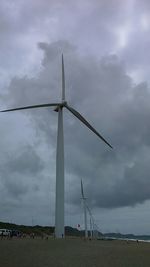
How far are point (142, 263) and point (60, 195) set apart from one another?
25121 millimetres

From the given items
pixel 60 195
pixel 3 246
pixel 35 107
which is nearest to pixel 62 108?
pixel 35 107

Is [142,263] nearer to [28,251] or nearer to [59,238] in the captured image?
[28,251]

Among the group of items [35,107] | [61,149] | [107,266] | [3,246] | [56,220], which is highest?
[35,107]

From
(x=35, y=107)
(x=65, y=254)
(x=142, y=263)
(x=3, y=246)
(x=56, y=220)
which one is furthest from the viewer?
(x=35, y=107)

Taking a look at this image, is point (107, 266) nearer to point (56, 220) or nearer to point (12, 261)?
point (12, 261)

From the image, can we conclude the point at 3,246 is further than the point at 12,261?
Yes

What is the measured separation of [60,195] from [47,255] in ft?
70.9

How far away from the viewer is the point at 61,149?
6906 centimetres

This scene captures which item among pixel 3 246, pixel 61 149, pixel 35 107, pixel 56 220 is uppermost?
pixel 35 107

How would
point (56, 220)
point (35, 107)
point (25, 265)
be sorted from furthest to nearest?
1. point (35, 107)
2. point (56, 220)
3. point (25, 265)

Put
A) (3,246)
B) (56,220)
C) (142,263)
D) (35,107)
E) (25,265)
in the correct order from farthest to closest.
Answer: (35,107) < (56,220) < (3,246) < (142,263) < (25,265)

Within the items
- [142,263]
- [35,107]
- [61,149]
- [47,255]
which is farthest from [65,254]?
[35,107]

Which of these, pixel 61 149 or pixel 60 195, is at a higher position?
pixel 61 149

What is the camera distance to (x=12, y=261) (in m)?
40.8
